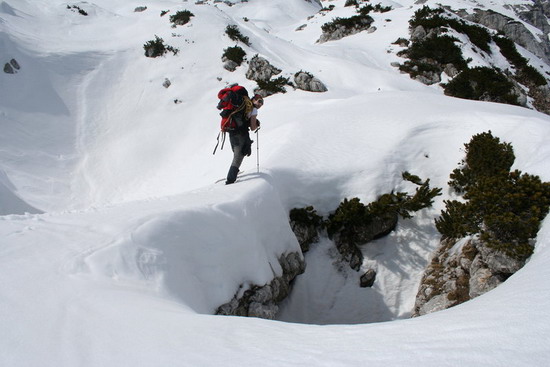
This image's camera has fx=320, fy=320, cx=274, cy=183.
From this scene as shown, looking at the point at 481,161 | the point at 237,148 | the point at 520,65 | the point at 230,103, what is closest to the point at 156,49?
the point at 230,103

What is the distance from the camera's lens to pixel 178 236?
4.22 m

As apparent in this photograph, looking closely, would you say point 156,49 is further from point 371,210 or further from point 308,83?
point 371,210

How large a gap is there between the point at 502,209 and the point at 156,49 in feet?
70.3

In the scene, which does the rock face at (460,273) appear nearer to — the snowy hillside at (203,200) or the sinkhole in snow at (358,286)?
the sinkhole in snow at (358,286)

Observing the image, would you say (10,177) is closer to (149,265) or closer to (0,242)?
(0,242)

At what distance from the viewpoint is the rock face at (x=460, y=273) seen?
217 inches

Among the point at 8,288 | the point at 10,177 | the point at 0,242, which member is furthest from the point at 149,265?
the point at 10,177

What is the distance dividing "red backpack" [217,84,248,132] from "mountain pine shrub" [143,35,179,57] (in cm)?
1657

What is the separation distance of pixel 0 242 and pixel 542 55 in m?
45.0

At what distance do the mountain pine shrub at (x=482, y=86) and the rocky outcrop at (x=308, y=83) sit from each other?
812cm

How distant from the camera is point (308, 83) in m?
17.7

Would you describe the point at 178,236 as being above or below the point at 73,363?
below

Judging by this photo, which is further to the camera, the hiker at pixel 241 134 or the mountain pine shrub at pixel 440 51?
the mountain pine shrub at pixel 440 51

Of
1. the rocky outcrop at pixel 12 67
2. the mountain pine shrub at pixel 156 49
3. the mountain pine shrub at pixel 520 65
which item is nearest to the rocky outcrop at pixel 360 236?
the rocky outcrop at pixel 12 67
